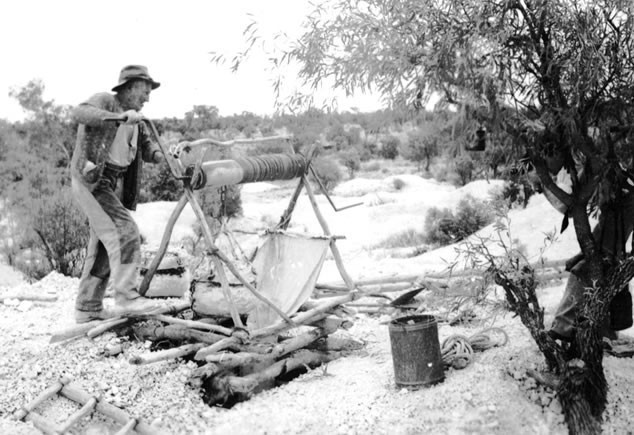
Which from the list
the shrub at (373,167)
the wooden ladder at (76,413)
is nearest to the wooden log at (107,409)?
the wooden ladder at (76,413)

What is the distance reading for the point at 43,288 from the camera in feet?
28.6

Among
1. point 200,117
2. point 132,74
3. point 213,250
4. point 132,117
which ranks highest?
point 200,117

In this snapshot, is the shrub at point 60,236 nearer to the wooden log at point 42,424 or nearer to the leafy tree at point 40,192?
the leafy tree at point 40,192

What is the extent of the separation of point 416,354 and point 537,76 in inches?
78.9

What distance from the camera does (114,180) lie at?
5859mm

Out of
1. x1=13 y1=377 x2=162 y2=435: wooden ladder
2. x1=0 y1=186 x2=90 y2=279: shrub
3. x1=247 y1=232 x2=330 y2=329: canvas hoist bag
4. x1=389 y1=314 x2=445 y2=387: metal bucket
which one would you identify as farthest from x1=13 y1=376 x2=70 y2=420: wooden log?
x1=0 y1=186 x2=90 y2=279: shrub

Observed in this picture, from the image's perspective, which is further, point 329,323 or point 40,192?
point 40,192

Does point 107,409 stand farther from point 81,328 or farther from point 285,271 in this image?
point 285,271

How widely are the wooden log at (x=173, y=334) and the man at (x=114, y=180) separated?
19 cm

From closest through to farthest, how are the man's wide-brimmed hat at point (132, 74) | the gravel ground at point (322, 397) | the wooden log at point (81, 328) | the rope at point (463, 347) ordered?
the gravel ground at point (322, 397) → the rope at point (463, 347) → the wooden log at point (81, 328) → the man's wide-brimmed hat at point (132, 74)

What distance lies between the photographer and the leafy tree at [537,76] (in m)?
4.36

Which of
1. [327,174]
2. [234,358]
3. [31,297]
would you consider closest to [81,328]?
[234,358]

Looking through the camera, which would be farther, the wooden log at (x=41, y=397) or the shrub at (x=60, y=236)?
the shrub at (x=60, y=236)

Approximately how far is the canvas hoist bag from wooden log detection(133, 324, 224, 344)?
333mm
